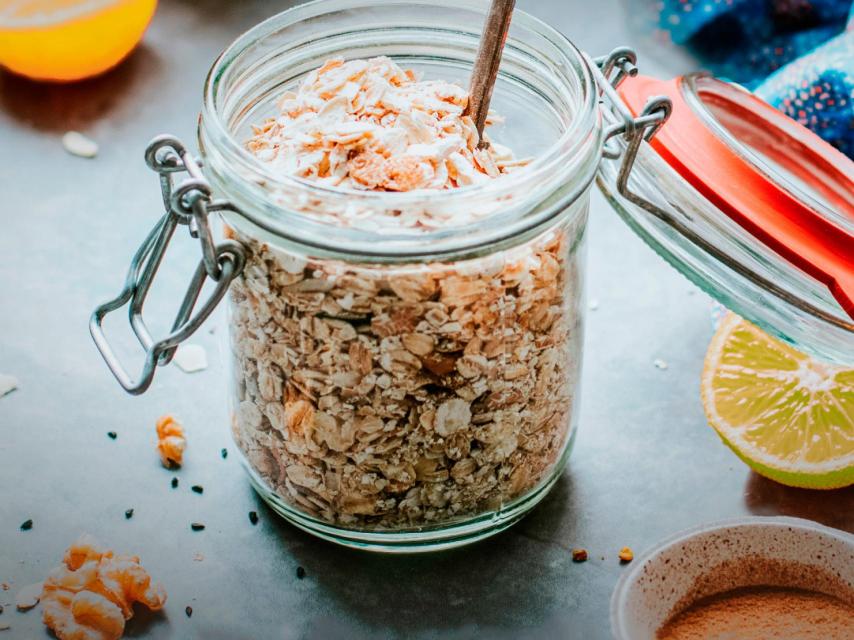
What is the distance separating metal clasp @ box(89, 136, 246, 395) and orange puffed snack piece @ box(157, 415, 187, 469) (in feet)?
0.50

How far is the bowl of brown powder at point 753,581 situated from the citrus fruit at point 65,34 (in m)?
0.84

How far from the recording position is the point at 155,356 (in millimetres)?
667

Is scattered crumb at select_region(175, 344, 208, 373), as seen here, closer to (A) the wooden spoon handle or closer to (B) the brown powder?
(A) the wooden spoon handle

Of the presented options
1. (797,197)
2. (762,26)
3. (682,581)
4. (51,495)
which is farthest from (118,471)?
(762,26)

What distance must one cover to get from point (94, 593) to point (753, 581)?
0.46m

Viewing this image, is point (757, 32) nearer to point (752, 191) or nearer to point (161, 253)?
point (752, 191)

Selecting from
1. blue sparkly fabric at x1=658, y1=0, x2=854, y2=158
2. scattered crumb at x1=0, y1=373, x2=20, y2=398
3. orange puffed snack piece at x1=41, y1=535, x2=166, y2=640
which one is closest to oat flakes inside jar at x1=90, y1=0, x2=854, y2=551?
orange puffed snack piece at x1=41, y1=535, x2=166, y2=640

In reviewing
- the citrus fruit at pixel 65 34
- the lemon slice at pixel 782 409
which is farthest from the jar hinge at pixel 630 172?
the citrus fruit at pixel 65 34

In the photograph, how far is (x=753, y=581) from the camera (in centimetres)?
74

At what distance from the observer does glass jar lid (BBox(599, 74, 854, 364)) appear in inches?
27.5

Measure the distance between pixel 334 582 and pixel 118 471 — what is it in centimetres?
21

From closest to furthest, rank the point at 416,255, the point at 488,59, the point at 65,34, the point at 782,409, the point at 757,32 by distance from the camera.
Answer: the point at 416,255
the point at 488,59
the point at 782,409
the point at 65,34
the point at 757,32

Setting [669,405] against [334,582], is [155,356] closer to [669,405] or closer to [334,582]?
[334,582]

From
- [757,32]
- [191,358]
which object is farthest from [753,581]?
[757,32]
